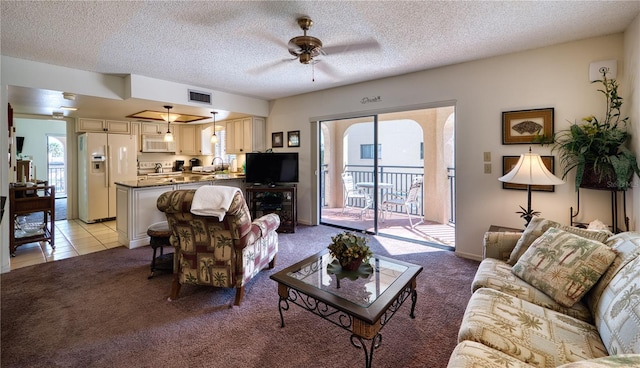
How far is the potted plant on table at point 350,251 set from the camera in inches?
77.5

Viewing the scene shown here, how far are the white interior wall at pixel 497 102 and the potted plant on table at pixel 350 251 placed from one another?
7.13ft

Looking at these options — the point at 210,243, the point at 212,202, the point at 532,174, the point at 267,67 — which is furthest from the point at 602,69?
the point at 210,243

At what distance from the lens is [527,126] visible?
10.1 ft

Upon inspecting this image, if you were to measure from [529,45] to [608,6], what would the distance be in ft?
2.40

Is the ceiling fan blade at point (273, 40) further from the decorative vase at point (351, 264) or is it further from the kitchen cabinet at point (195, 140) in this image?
the kitchen cabinet at point (195, 140)

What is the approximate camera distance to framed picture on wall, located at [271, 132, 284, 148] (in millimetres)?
5641

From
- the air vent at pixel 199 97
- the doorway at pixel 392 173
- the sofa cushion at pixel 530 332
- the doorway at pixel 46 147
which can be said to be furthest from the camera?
the doorway at pixel 46 147

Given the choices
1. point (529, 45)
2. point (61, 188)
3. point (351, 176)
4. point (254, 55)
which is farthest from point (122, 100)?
point (61, 188)

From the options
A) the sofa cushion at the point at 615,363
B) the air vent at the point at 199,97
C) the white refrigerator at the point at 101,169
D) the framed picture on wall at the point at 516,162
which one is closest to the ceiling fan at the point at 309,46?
the framed picture on wall at the point at 516,162

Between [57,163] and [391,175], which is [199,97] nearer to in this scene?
[391,175]

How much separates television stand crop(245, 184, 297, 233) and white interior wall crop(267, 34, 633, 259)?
2.04m

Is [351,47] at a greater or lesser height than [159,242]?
greater

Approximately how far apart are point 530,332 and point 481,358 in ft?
1.32

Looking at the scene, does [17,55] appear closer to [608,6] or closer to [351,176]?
[351,176]
